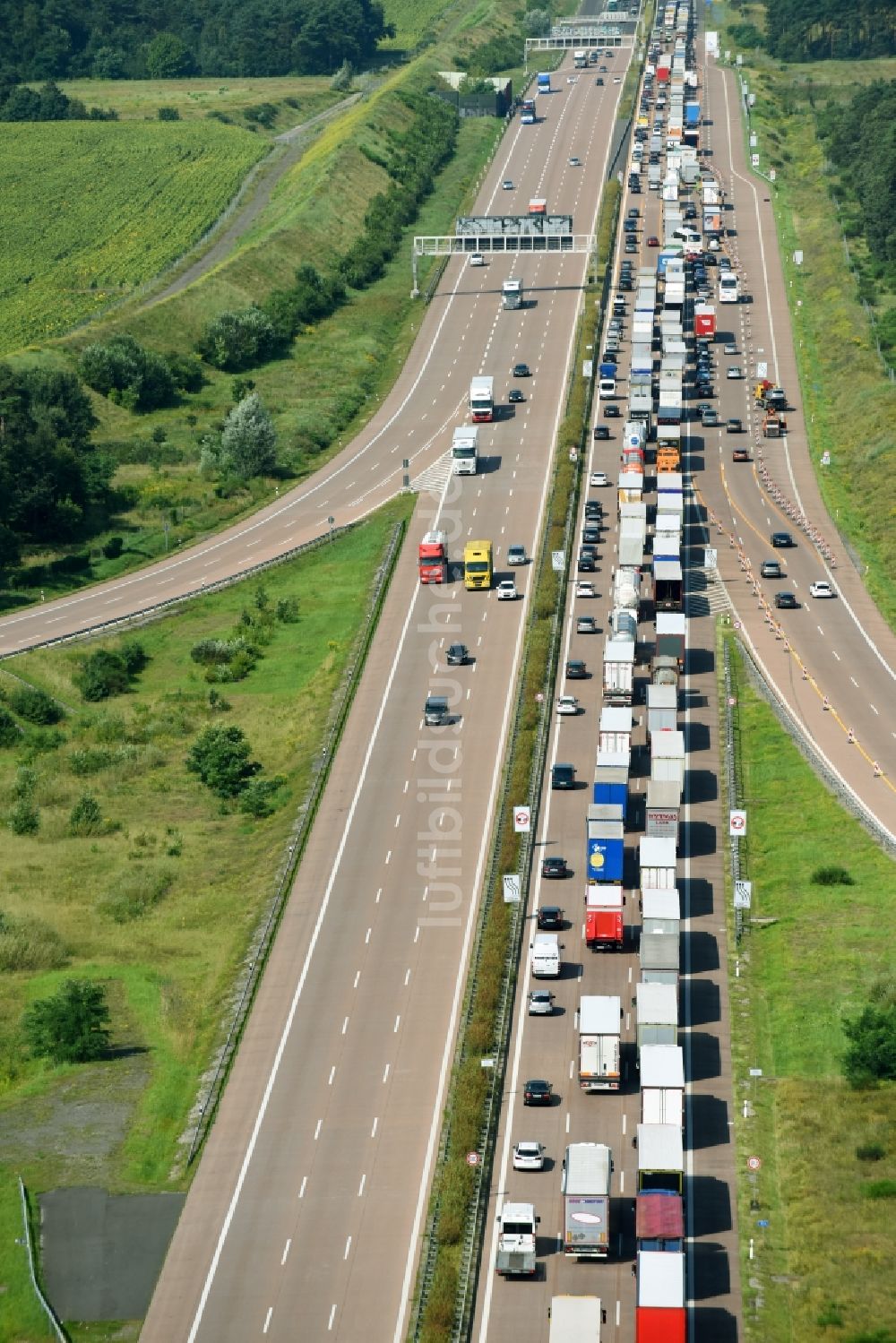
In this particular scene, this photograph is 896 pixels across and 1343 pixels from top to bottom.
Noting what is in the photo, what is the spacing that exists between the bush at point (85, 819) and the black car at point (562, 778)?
81.4ft

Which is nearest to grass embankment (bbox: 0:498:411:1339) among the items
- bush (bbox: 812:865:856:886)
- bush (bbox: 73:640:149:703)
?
bush (bbox: 73:640:149:703)

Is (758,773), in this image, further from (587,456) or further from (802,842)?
(587,456)

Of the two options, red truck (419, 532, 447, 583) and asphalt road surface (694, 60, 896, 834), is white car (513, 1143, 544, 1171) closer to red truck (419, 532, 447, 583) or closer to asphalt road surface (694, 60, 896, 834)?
asphalt road surface (694, 60, 896, 834)

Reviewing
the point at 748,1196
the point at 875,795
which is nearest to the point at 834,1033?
the point at 748,1196

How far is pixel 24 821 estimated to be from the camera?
11700cm

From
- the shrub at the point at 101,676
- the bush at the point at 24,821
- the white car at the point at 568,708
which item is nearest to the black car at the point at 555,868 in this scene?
the white car at the point at 568,708

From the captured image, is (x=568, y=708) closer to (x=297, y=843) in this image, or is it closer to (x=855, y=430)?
(x=297, y=843)

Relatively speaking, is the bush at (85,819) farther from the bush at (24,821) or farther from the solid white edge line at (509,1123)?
the solid white edge line at (509,1123)

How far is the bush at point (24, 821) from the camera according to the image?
116750 mm

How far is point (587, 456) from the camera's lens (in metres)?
165

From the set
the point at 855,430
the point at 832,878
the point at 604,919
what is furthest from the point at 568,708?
the point at 855,430

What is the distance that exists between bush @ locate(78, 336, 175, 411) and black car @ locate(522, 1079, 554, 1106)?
107372mm

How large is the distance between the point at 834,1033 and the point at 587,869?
16.1 meters

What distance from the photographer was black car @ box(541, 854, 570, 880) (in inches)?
4075
